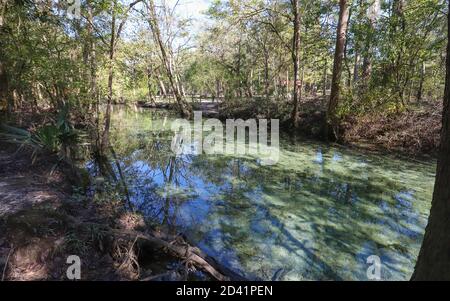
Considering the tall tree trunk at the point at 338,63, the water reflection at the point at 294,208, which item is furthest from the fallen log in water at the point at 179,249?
the tall tree trunk at the point at 338,63

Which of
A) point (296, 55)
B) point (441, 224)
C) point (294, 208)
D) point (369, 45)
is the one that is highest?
point (296, 55)

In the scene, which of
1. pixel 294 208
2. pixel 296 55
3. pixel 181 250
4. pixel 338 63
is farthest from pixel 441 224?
pixel 296 55

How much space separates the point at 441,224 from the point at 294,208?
3.94 m

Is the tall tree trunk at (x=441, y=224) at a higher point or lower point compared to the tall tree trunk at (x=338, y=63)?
lower

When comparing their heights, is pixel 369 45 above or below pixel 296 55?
below

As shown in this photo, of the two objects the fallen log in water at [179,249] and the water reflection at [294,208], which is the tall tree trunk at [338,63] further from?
the fallen log in water at [179,249]

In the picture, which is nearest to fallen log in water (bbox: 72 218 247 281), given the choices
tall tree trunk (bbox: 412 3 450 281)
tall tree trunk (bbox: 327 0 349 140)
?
tall tree trunk (bbox: 412 3 450 281)

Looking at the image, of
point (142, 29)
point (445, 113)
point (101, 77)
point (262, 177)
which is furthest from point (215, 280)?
point (142, 29)

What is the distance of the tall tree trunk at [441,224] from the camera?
5.79 ft

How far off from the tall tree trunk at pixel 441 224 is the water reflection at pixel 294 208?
77.5 inches

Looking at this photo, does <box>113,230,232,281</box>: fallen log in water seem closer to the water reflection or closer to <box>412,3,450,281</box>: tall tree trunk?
the water reflection

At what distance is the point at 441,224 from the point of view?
1813 millimetres

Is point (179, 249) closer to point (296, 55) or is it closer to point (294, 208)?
point (294, 208)

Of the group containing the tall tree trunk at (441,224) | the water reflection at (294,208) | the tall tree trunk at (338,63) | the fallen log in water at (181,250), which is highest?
the tall tree trunk at (338,63)
